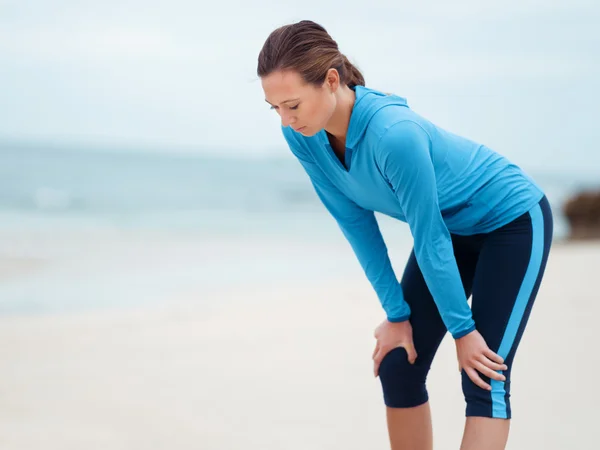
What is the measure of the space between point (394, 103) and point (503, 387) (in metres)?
0.75

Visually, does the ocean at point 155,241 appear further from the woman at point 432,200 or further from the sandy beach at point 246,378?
the woman at point 432,200

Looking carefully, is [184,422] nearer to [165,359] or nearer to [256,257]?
[165,359]

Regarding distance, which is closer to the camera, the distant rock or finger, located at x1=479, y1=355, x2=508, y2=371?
finger, located at x1=479, y1=355, x2=508, y2=371

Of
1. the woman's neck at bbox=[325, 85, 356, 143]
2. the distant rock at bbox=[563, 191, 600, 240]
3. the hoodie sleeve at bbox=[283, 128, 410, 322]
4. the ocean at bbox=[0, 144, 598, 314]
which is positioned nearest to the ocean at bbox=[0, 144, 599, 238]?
the ocean at bbox=[0, 144, 598, 314]

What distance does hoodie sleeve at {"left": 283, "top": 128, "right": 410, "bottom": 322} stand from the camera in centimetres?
209

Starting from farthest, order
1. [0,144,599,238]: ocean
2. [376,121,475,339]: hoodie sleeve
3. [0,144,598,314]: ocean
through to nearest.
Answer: [0,144,599,238]: ocean → [0,144,598,314]: ocean → [376,121,475,339]: hoodie sleeve

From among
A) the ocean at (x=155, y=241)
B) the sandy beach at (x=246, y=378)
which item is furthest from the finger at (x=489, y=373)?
the ocean at (x=155, y=241)

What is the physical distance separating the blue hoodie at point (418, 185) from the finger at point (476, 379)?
9 cm

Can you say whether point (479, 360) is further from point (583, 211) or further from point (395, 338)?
point (583, 211)

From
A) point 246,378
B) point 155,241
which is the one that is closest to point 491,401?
point 246,378

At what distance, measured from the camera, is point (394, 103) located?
1828mm

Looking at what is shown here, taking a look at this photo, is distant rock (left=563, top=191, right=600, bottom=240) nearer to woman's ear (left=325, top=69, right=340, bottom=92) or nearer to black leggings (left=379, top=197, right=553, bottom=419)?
black leggings (left=379, top=197, right=553, bottom=419)

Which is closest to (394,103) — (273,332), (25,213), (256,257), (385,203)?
(385,203)

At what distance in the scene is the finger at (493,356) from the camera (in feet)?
5.90
